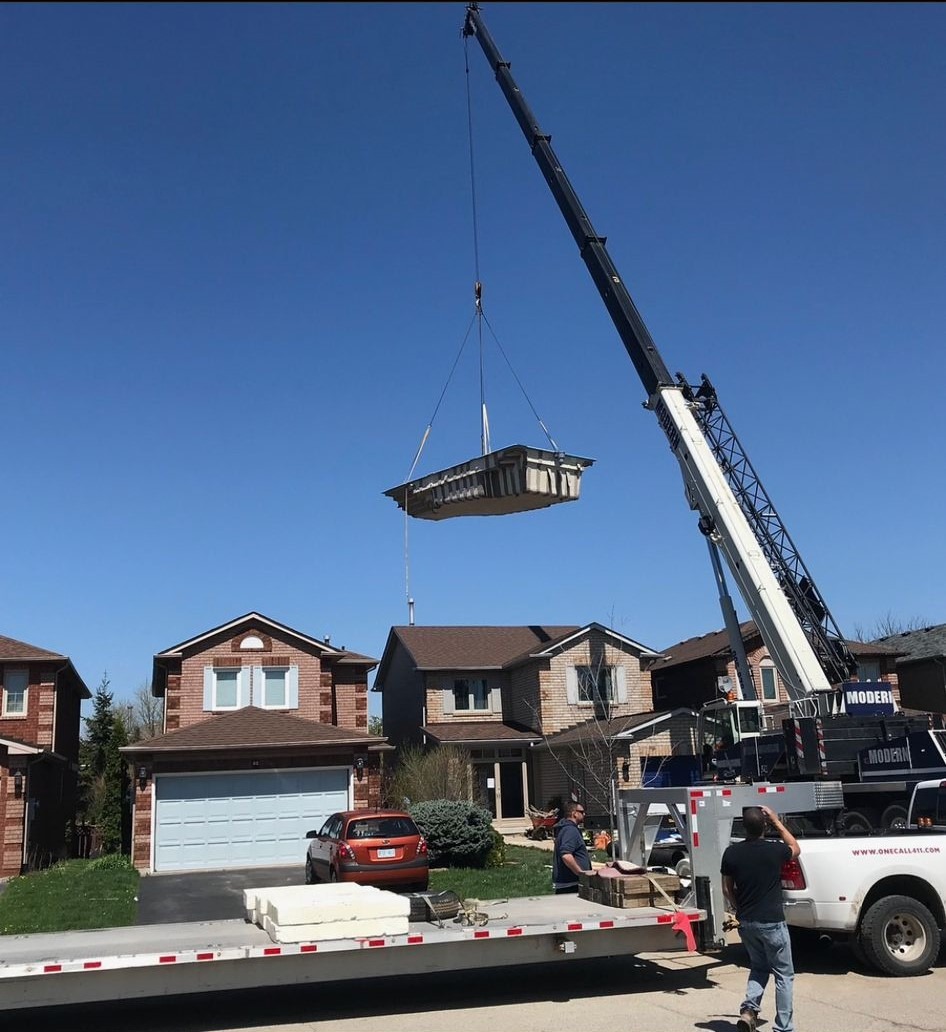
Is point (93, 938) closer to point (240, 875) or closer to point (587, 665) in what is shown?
point (240, 875)

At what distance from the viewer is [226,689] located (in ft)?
95.0

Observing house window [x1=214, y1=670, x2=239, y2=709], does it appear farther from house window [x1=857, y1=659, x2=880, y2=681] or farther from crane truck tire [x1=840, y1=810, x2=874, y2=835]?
house window [x1=857, y1=659, x2=880, y2=681]

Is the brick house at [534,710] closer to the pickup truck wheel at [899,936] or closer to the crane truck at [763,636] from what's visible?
the crane truck at [763,636]

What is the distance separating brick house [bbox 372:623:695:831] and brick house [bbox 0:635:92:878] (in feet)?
36.8

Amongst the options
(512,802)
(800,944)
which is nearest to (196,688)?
(512,802)

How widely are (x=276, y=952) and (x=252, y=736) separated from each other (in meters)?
18.2

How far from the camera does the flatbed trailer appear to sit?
7766 millimetres

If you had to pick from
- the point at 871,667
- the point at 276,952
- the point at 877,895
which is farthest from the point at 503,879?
the point at 871,667

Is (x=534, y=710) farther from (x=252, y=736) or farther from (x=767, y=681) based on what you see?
(x=252, y=736)

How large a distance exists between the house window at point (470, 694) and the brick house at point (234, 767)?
6.84 m

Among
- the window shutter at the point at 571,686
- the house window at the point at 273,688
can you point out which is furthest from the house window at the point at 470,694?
the house window at the point at 273,688

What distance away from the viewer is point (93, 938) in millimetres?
9305

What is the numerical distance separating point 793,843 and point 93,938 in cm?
639

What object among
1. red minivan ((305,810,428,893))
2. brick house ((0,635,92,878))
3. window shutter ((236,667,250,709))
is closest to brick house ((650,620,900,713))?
window shutter ((236,667,250,709))
